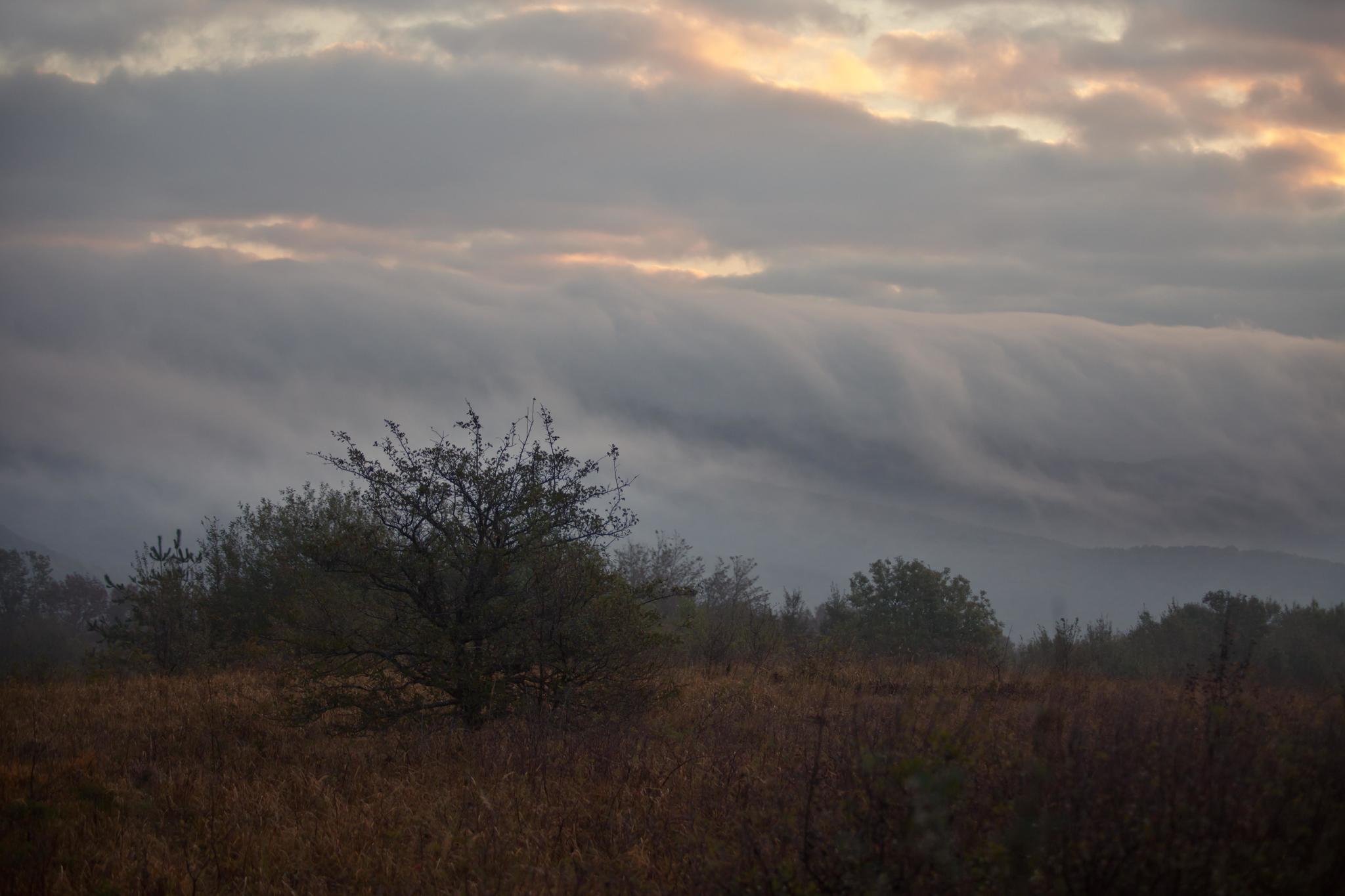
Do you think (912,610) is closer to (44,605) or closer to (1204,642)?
(1204,642)

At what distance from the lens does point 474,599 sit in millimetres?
9922

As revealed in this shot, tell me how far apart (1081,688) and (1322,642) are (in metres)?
14.9

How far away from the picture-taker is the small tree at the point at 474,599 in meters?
9.60

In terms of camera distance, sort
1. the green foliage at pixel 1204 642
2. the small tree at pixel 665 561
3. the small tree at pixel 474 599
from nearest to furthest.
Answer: the small tree at pixel 474 599
the green foliage at pixel 1204 642
the small tree at pixel 665 561

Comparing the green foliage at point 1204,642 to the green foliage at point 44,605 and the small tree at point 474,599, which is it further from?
the green foliage at point 44,605

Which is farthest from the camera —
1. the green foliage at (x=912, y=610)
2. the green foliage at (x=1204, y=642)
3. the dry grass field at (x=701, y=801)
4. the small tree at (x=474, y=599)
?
the green foliage at (x=912, y=610)

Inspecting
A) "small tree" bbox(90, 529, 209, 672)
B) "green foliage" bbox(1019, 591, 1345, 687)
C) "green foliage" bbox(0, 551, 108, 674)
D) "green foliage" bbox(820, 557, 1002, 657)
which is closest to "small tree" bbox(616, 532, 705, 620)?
"green foliage" bbox(820, 557, 1002, 657)

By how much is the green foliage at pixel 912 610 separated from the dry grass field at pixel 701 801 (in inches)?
1017

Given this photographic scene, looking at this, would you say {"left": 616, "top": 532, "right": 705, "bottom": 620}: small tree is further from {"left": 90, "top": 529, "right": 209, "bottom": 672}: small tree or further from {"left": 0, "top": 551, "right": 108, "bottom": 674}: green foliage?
{"left": 0, "top": 551, "right": 108, "bottom": 674}: green foliage

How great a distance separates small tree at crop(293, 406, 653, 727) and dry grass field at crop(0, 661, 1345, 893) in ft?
1.82

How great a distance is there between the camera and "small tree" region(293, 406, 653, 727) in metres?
9.60

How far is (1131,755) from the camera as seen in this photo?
449 centimetres

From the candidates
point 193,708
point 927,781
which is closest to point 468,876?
point 927,781

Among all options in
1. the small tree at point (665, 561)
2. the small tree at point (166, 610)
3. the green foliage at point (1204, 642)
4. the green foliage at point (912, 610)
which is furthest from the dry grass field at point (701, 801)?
the green foliage at point (912, 610)
